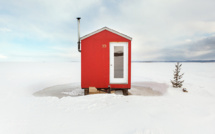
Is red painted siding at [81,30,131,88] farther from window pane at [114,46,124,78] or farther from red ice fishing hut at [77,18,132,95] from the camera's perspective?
window pane at [114,46,124,78]

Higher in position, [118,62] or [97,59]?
[97,59]

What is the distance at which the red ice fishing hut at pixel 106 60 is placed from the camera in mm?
6227

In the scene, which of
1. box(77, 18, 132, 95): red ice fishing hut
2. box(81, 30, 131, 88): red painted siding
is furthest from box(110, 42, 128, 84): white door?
box(81, 30, 131, 88): red painted siding

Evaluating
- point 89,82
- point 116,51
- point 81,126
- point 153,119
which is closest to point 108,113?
point 81,126

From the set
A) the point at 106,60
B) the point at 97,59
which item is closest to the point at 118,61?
the point at 106,60

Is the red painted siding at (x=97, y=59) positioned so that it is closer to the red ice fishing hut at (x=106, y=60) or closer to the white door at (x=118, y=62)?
the red ice fishing hut at (x=106, y=60)

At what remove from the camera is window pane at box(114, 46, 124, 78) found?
629 cm

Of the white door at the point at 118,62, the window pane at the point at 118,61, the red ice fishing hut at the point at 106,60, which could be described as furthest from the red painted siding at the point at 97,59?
the window pane at the point at 118,61

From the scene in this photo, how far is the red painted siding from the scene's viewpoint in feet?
20.4

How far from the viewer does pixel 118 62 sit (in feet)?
20.9

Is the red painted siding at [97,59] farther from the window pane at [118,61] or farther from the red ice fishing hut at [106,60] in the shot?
the window pane at [118,61]

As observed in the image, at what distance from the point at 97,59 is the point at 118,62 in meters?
1.07

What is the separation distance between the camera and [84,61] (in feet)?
20.7

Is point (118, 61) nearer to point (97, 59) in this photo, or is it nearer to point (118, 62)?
point (118, 62)
